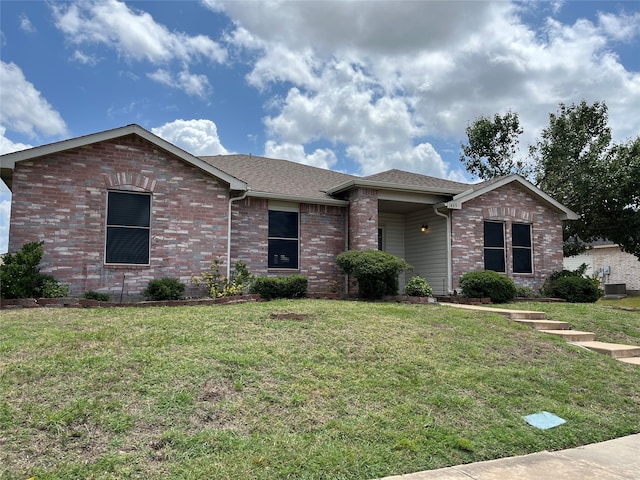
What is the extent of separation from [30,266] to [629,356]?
12060 millimetres

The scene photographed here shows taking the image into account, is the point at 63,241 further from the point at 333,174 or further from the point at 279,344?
the point at 333,174

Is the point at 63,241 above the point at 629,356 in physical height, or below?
above

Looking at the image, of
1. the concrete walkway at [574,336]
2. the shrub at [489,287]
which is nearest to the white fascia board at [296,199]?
the shrub at [489,287]

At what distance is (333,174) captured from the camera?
19.0m

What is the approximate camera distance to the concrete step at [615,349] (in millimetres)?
8226

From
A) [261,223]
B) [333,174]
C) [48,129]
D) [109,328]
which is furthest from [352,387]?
[333,174]

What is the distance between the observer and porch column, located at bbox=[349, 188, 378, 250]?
46.8 feet

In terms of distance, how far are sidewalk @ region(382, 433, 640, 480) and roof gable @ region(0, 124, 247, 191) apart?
394 inches

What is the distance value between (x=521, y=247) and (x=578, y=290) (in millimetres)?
2341

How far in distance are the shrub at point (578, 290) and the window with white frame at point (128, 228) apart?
42.6ft

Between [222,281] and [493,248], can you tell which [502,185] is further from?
[222,281]

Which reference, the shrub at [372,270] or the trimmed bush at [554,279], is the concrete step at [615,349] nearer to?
the shrub at [372,270]

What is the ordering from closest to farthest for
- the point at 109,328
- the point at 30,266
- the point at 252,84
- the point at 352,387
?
the point at 352,387, the point at 109,328, the point at 30,266, the point at 252,84

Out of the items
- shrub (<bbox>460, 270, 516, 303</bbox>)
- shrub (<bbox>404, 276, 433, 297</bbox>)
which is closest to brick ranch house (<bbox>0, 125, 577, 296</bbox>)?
shrub (<bbox>460, 270, 516, 303</bbox>)
